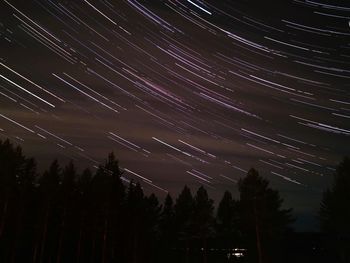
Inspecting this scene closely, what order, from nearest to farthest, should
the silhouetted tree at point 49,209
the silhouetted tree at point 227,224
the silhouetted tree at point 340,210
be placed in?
the silhouetted tree at point 340,210
the silhouetted tree at point 49,209
the silhouetted tree at point 227,224

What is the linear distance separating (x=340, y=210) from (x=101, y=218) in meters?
21.9

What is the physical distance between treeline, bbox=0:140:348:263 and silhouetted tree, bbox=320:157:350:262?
4494 millimetres

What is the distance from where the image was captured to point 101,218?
43.2m

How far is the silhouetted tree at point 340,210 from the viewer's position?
3634 cm

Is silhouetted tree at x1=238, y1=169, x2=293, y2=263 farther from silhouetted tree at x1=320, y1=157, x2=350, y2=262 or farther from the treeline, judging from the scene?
silhouetted tree at x1=320, y1=157, x2=350, y2=262

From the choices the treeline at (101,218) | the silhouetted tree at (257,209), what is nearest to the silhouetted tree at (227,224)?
the treeline at (101,218)

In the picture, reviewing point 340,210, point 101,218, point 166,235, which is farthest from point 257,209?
point 166,235

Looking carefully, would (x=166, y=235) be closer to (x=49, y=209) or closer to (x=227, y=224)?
(x=227, y=224)

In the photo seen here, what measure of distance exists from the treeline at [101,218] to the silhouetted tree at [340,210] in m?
4.49

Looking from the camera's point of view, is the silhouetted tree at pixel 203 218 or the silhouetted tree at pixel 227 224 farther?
the silhouetted tree at pixel 227 224

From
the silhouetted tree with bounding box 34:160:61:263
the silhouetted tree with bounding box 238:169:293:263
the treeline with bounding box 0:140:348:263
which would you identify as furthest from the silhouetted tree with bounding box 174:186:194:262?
the silhouetted tree with bounding box 34:160:61:263

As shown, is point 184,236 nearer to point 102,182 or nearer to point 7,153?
point 102,182

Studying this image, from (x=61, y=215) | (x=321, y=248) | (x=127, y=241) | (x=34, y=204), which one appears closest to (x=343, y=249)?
(x=321, y=248)

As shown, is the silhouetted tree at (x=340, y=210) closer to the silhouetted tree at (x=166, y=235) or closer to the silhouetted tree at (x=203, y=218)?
the silhouetted tree at (x=203, y=218)
